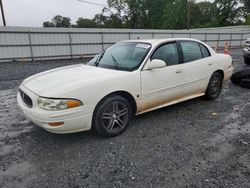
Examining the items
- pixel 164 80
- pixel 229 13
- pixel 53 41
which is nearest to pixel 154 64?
pixel 164 80

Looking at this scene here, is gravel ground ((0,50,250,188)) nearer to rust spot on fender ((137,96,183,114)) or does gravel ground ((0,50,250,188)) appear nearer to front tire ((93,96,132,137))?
front tire ((93,96,132,137))

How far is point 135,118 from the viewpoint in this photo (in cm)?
398

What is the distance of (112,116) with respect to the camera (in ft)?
10.5

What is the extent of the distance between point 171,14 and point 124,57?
5586 centimetres

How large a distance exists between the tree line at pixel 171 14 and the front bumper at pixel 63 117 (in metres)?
56.2

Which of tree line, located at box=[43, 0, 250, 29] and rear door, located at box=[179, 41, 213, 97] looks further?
tree line, located at box=[43, 0, 250, 29]

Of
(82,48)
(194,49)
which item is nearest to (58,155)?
(194,49)

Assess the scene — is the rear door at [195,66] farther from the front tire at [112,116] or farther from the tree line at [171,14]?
the tree line at [171,14]

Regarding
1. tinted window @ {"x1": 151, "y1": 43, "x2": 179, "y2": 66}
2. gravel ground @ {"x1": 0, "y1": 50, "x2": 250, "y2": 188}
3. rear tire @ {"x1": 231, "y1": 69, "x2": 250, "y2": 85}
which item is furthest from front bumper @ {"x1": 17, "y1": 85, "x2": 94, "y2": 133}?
rear tire @ {"x1": 231, "y1": 69, "x2": 250, "y2": 85}

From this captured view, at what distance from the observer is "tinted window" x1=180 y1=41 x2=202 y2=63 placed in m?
4.15

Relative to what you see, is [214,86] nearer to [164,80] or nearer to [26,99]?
[164,80]

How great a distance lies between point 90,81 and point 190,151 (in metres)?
1.76

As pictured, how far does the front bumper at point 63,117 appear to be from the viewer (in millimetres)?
2662

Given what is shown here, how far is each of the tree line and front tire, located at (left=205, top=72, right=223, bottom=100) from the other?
5343cm
